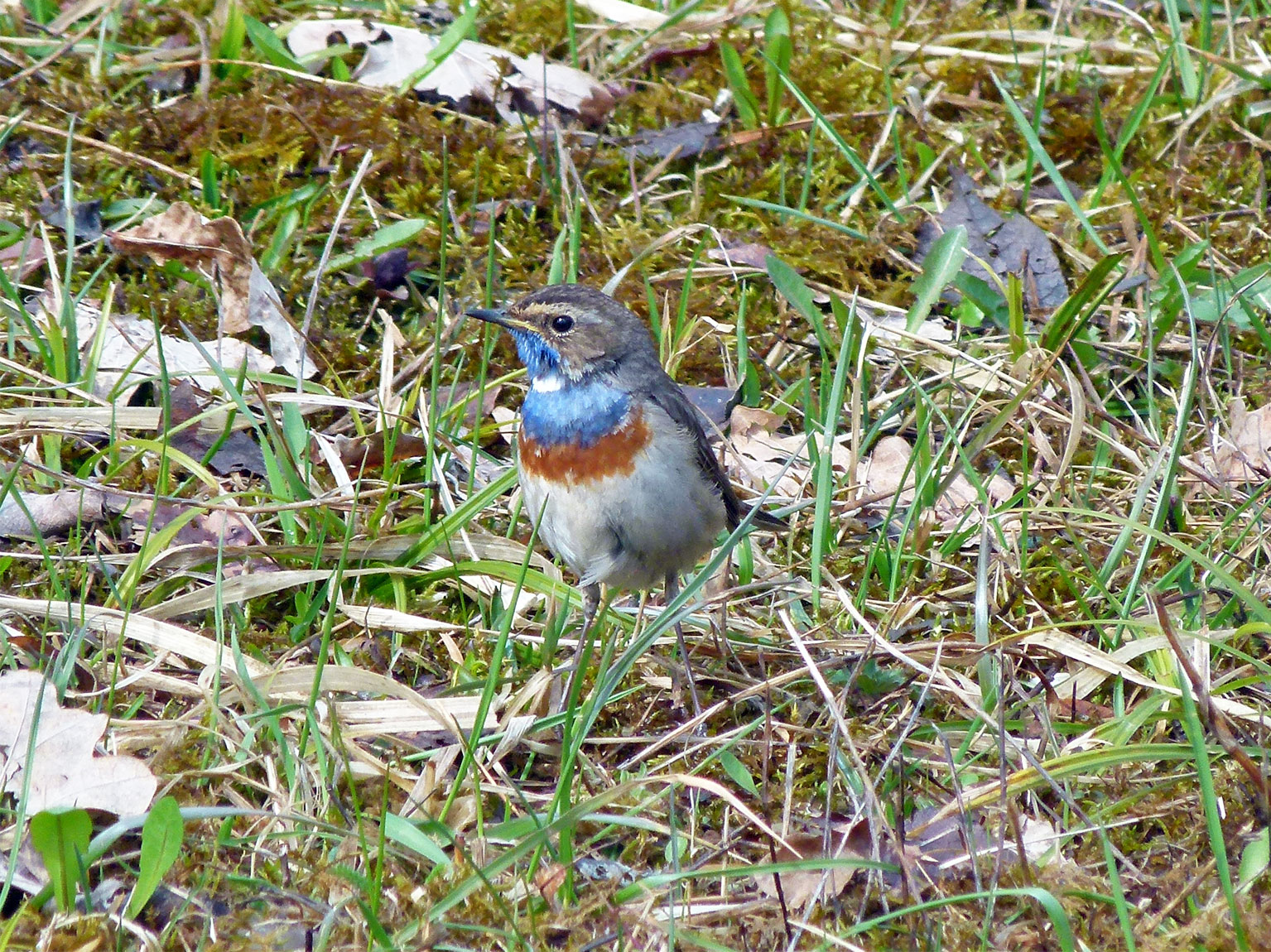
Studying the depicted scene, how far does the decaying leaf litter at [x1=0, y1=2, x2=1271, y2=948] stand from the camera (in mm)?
3912

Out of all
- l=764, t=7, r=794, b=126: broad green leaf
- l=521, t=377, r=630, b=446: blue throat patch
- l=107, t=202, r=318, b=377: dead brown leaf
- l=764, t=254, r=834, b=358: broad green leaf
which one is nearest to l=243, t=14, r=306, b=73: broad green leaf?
l=107, t=202, r=318, b=377: dead brown leaf

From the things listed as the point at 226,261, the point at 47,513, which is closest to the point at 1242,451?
the point at 226,261

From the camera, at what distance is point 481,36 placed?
26.0ft

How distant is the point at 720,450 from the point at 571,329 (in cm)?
110

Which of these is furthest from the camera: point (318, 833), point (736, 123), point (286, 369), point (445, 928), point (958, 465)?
point (736, 123)

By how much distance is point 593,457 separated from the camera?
4.95 meters

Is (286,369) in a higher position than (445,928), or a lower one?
lower

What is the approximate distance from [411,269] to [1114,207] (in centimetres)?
340

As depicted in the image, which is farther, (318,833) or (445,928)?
(318,833)

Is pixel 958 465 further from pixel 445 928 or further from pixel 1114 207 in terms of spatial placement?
pixel 445 928

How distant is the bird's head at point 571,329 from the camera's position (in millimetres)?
→ 5160

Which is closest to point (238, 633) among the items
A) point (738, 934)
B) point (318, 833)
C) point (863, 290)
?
point (318, 833)

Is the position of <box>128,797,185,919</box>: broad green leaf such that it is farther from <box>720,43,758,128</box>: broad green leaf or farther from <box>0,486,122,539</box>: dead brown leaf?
<box>720,43,758,128</box>: broad green leaf

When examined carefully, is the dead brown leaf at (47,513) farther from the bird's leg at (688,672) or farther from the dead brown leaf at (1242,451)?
the dead brown leaf at (1242,451)
